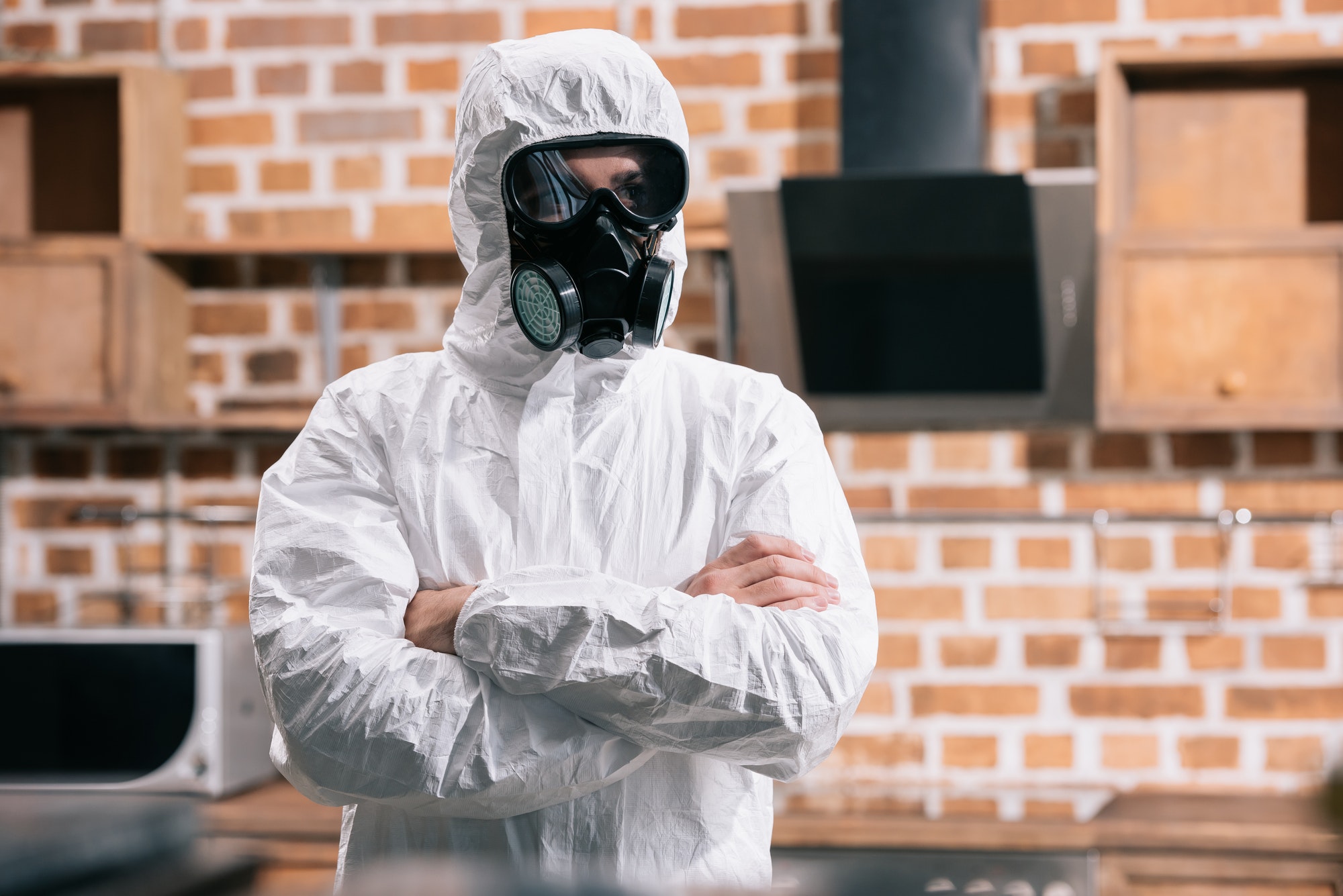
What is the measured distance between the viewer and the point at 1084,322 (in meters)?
2.11

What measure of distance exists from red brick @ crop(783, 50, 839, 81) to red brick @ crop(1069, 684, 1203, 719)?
4.17ft

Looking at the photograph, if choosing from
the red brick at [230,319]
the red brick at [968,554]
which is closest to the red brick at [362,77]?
the red brick at [230,319]

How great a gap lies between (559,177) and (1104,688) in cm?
169

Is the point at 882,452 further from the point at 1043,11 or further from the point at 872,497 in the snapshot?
the point at 1043,11

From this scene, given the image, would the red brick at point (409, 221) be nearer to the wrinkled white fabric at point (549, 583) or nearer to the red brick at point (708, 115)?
the red brick at point (708, 115)

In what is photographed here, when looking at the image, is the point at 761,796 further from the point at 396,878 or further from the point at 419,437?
the point at 396,878

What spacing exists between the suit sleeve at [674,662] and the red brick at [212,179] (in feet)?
6.05

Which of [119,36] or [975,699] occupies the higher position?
[119,36]

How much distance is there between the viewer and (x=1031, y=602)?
89.3 inches

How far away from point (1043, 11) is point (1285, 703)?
54.2 inches

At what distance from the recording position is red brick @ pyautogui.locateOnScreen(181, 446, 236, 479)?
244cm

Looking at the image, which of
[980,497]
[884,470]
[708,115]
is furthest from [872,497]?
[708,115]

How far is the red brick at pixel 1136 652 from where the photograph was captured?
2.25 metres

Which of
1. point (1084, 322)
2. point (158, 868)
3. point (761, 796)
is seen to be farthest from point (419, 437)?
point (1084, 322)
